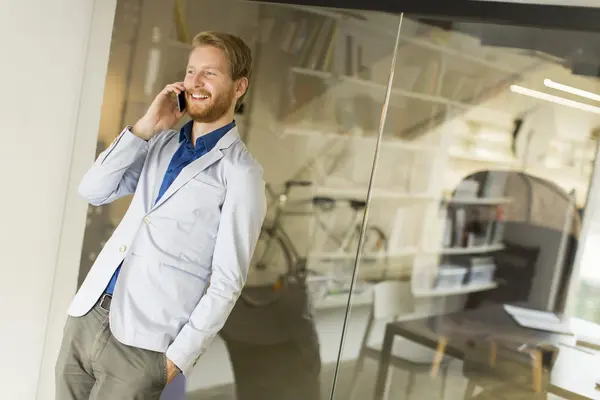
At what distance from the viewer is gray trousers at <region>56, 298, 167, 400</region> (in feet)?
5.22

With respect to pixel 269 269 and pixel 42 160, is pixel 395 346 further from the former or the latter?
pixel 42 160

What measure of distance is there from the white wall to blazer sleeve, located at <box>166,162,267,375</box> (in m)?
0.99

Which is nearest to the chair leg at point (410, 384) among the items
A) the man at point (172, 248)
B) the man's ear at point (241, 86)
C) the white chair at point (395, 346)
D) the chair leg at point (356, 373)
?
the white chair at point (395, 346)

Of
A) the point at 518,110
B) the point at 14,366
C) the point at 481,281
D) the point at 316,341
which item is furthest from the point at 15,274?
the point at 518,110

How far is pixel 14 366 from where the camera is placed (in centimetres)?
237

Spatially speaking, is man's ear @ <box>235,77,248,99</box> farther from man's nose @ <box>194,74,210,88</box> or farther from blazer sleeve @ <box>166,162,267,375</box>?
blazer sleeve @ <box>166,162,267,375</box>

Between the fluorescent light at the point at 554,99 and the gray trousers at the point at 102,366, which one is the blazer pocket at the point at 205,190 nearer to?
the gray trousers at the point at 102,366

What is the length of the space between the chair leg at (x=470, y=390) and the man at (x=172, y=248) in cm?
71

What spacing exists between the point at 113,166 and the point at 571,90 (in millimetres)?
1225

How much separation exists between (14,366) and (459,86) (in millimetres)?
1891

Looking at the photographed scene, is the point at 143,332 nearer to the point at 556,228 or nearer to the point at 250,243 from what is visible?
the point at 250,243

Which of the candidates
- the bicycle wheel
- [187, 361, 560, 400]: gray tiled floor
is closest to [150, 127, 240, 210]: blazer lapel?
the bicycle wheel

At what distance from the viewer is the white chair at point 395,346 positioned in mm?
1820

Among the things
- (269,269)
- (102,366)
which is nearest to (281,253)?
(269,269)
